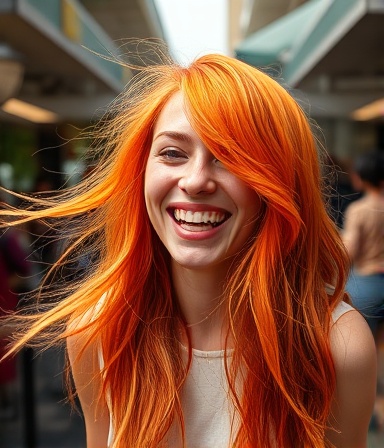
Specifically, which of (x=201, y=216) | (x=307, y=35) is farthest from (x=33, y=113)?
(x=201, y=216)

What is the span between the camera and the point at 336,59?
6066mm

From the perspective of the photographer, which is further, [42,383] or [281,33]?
[281,33]

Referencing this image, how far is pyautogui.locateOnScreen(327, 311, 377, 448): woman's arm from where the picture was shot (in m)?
1.39

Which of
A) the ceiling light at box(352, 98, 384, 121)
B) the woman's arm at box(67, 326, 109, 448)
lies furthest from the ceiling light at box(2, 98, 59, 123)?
the woman's arm at box(67, 326, 109, 448)

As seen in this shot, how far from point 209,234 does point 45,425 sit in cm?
335

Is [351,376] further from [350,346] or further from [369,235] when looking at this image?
[369,235]

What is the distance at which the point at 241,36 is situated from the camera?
15352 millimetres

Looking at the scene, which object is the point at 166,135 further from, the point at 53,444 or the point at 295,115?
the point at 53,444

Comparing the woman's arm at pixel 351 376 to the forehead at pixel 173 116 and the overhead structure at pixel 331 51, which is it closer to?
the forehead at pixel 173 116

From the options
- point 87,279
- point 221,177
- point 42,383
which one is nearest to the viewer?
point 221,177

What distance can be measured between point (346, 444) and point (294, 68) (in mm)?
6431

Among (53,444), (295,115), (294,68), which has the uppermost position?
(294,68)

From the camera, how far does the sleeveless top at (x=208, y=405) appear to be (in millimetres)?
1413

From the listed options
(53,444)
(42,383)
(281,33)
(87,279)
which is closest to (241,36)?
(281,33)
